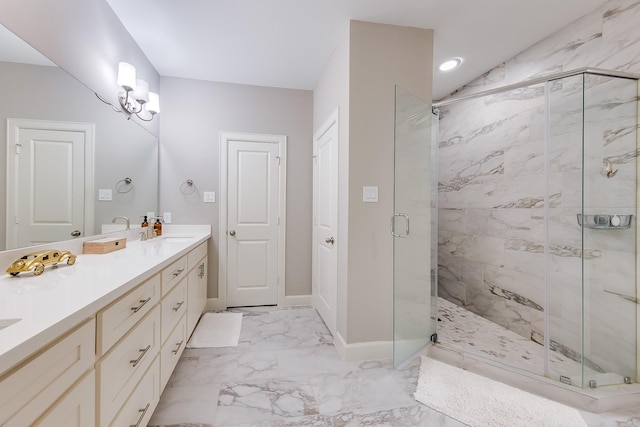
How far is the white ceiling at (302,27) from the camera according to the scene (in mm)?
1865

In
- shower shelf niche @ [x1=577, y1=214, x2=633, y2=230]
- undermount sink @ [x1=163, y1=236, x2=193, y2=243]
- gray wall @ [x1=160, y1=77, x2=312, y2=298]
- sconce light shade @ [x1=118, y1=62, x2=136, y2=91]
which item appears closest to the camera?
shower shelf niche @ [x1=577, y1=214, x2=633, y2=230]

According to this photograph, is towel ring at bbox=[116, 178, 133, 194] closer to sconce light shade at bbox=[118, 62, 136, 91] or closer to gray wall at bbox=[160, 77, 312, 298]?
gray wall at bbox=[160, 77, 312, 298]

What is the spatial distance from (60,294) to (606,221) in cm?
289

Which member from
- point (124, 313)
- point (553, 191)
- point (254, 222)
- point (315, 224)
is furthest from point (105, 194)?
point (553, 191)

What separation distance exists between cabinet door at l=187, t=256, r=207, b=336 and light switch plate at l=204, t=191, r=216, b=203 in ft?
2.24

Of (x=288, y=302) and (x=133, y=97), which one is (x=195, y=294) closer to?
(x=288, y=302)

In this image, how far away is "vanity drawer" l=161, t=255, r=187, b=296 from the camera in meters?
1.52

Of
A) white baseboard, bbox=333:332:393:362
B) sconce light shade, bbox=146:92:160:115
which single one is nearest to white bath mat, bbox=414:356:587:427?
white baseboard, bbox=333:332:393:362

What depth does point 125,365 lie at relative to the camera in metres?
1.07

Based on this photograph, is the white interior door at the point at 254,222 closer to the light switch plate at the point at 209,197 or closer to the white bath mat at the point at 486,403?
the light switch plate at the point at 209,197

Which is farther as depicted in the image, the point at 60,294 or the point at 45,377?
the point at 60,294

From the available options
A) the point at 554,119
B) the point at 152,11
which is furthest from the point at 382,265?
the point at 152,11

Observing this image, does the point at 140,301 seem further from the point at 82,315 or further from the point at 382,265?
the point at 382,265

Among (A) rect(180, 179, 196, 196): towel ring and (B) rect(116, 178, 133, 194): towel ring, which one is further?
(A) rect(180, 179, 196, 196): towel ring
